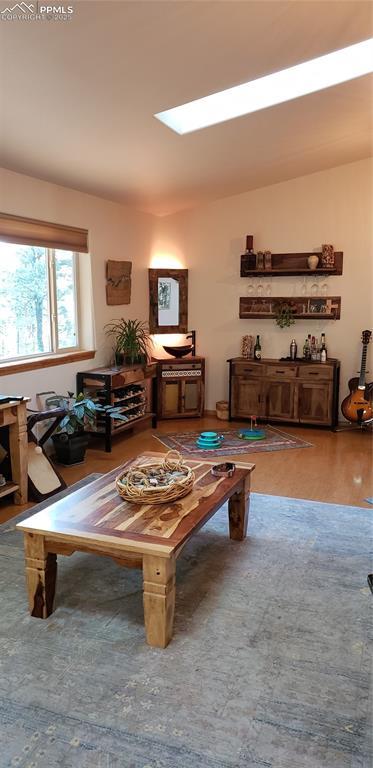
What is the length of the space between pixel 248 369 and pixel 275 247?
1487 mm

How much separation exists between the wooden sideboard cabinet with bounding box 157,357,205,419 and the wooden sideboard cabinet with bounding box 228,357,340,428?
0.39 meters

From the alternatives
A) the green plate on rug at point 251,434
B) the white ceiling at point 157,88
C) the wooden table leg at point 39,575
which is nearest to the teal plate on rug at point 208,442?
the green plate on rug at point 251,434

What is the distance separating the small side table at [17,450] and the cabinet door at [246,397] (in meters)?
3.08

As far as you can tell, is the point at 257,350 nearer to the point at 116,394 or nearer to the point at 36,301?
the point at 116,394

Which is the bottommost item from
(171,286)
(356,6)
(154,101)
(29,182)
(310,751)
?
(310,751)

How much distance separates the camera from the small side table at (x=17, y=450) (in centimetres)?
370

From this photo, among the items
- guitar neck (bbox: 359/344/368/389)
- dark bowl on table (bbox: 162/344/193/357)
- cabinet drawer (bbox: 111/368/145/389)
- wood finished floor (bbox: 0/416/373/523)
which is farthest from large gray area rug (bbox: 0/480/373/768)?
dark bowl on table (bbox: 162/344/193/357)

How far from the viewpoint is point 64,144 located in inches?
154

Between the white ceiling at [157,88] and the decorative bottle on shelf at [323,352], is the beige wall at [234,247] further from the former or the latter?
the white ceiling at [157,88]

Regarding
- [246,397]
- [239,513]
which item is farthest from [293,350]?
[239,513]

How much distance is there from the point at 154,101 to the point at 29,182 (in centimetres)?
145

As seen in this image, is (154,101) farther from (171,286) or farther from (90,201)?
(171,286)

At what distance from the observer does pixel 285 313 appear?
20.7ft

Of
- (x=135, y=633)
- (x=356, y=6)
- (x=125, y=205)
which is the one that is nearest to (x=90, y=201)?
(x=125, y=205)
